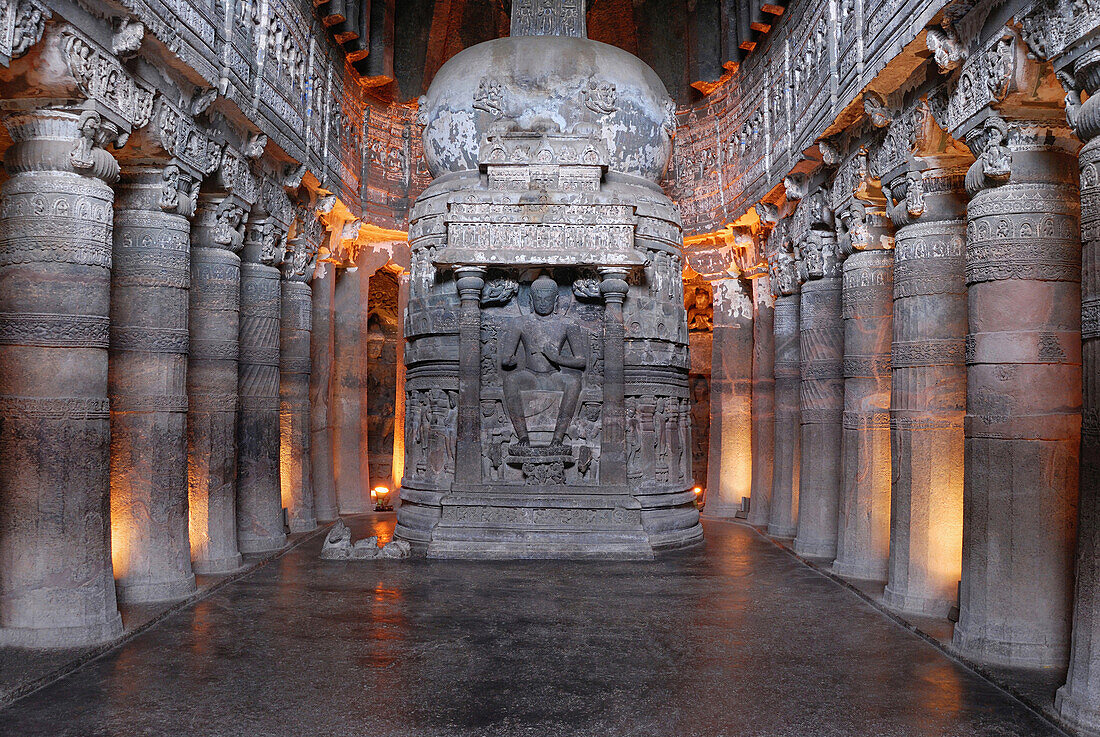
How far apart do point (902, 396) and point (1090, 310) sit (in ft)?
11.2

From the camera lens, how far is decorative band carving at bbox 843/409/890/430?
1038cm

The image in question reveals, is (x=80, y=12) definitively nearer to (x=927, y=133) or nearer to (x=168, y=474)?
(x=168, y=474)

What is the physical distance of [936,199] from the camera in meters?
8.70

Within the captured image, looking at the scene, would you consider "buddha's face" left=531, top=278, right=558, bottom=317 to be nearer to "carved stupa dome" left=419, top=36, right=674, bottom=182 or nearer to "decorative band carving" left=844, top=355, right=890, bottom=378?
"carved stupa dome" left=419, top=36, right=674, bottom=182

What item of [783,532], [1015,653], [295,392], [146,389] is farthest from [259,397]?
[1015,653]

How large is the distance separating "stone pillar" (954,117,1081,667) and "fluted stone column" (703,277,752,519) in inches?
388

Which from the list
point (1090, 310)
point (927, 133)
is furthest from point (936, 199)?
point (1090, 310)

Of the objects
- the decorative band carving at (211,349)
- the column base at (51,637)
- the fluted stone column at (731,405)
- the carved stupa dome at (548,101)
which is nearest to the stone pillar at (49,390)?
the column base at (51,637)

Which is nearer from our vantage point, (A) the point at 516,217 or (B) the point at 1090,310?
(B) the point at 1090,310

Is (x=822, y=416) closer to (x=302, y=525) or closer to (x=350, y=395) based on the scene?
(x=302, y=525)

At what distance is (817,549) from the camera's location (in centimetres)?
1203

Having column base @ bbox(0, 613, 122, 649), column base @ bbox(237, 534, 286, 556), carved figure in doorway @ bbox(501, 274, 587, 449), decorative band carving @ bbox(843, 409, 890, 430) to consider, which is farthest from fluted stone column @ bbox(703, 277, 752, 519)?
column base @ bbox(0, 613, 122, 649)

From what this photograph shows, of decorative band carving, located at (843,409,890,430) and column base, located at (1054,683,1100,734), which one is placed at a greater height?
decorative band carving, located at (843,409,890,430)

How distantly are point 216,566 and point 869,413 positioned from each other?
824cm
